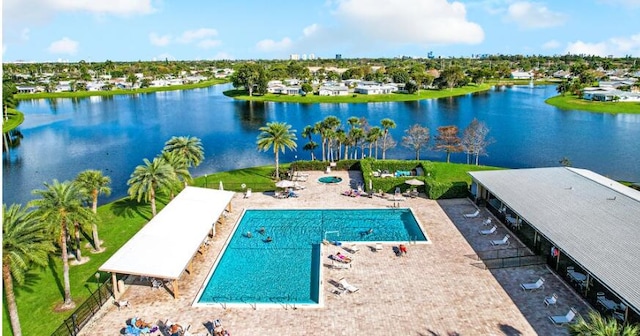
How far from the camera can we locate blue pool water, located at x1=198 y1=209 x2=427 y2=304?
92.9 ft

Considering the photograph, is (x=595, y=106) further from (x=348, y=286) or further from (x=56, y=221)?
(x=56, y=221)

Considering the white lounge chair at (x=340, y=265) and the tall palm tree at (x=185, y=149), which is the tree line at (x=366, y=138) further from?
the white lounge chair at (x=340, y=265)

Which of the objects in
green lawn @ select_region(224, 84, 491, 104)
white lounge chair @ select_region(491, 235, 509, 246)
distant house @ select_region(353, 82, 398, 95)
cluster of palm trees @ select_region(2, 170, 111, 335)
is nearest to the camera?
cluster of palm trees @ select_region(2, 170, 111, 335)

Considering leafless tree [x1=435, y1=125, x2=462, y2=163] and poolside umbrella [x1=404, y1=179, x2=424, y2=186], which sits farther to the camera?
leafless tree [x1=435, y1=125, x2=462, y2=163]

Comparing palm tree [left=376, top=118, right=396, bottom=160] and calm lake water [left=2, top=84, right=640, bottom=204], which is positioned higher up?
palm tree [left=376, top=118, right=396, bottom=160]

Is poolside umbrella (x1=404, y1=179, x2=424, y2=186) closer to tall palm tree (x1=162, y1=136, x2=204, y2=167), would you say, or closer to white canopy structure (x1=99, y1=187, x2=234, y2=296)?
white canopy structure (x1=99, y1=187, x2=234, y2=296)

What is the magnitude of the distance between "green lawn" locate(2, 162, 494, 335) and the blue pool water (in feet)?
27.6

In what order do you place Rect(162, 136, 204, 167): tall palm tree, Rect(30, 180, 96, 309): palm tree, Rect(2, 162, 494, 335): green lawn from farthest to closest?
Rect(162, 136, 204, 167): tall palm tree → Rect(30, 180, 96, 309): palm tree → Rect(2, 162, 494, 335): green lawn

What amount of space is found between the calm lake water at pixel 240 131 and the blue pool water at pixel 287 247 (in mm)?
25435

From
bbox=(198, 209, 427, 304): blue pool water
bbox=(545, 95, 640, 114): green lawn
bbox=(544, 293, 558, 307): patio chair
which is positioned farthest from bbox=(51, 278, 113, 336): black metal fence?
bbox=(545, 95, 640, 114): green lawn

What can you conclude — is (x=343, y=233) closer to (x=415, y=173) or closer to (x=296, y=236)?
(x=296, y=236)

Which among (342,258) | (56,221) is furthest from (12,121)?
(342,258)

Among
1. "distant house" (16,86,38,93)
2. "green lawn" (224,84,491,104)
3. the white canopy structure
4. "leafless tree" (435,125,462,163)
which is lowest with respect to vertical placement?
the white canopy structure

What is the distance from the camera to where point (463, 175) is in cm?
5334
